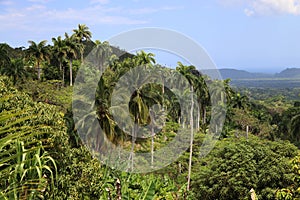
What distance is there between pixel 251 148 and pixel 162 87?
914cm

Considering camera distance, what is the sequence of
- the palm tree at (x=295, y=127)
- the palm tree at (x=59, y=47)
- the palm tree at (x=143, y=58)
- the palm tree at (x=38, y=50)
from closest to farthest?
the palm tree at (x=143, y=58)
the palm tree at (x=295, y=127)
the palm tree at (x=38, y=50)
the palm tree at (x=59, y=47)

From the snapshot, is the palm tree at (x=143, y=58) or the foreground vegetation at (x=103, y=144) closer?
the foreground vegetation at (x=103, y=144)

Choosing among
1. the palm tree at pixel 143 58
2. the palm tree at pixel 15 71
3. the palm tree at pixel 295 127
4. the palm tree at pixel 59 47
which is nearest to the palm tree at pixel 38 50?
the palm tree at pixel 59 47

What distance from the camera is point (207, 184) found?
1334 cm

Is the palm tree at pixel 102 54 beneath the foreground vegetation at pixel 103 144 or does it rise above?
above

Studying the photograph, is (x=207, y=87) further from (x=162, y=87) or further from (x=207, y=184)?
(x=207, y=184)

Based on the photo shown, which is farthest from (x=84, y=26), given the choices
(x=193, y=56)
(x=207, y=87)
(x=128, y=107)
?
(x=193, y=56)

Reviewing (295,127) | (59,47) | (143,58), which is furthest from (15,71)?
(295,127)

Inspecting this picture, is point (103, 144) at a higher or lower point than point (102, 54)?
lower

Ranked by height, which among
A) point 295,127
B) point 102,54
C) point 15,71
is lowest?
point 295,127

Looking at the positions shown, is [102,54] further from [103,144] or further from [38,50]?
[103,144]

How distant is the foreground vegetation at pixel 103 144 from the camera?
1871 millimetres

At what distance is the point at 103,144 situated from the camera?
16.9 m

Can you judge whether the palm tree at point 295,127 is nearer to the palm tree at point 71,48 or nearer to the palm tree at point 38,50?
A: the palm tree at point 71,48
